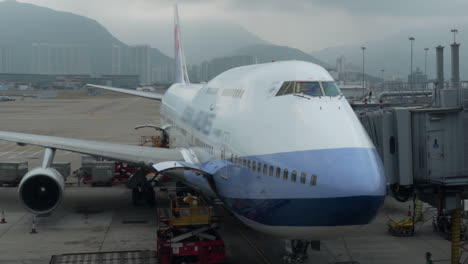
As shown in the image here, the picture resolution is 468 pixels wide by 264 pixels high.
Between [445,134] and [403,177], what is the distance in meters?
1.59

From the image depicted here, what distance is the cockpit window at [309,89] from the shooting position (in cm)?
1247

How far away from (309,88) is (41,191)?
10.4 m

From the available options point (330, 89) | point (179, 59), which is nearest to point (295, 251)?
point (330, 89)

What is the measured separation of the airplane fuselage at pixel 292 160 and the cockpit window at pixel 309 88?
0.18m

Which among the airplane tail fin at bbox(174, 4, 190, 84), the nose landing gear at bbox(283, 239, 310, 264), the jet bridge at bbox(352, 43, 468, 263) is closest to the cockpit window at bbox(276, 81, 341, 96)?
the jet bridge at bbox(352, 43, 468, 263)

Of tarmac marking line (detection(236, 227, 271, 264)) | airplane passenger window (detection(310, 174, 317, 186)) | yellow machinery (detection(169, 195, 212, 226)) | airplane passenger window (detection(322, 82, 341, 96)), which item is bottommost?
tarmac marking line (detection(236, 227, 271, 264))

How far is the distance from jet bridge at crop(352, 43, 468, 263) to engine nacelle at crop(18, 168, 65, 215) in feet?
34.2

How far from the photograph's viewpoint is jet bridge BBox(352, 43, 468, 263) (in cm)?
1413

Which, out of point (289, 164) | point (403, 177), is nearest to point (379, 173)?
point (289, 164)

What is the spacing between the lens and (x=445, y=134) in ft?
47.0

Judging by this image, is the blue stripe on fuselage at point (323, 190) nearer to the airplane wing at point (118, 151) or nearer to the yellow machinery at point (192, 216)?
the yellow machinery at point (192, 216)

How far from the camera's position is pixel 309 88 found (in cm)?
1257

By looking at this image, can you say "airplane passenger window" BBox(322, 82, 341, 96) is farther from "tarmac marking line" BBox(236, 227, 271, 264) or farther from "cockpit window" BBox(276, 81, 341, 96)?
"tarmac marking line" BBox(236, 227, 271, 264)

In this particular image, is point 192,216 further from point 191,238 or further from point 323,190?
point 323,190
